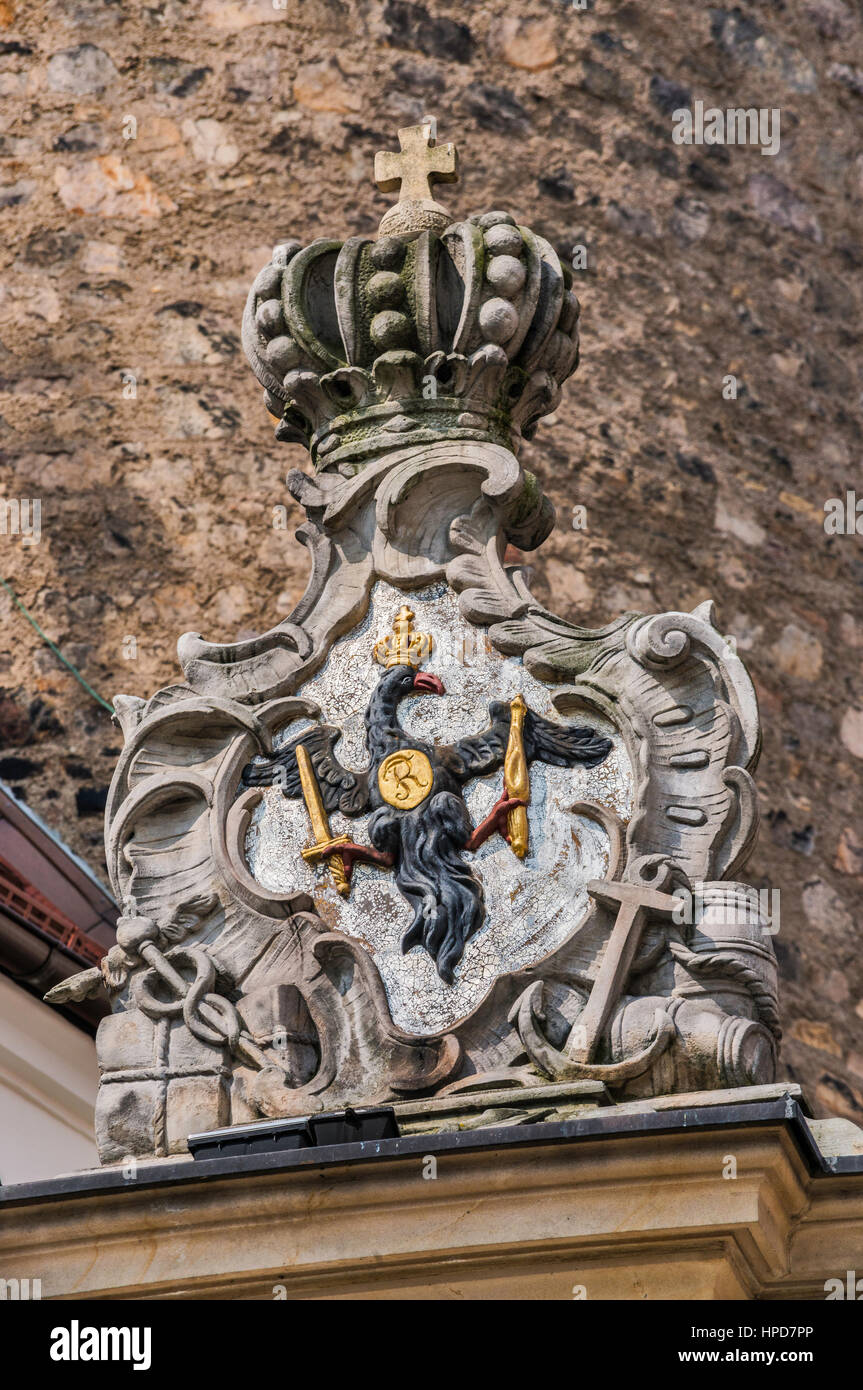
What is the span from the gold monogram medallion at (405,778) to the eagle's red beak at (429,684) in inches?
6.6

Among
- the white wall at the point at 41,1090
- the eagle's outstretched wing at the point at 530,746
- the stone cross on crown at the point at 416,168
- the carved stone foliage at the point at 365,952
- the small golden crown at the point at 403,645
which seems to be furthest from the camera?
the white wall at the point at 41,1090

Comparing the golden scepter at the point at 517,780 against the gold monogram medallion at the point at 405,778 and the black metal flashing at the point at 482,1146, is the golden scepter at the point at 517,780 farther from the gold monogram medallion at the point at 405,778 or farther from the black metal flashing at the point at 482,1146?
the black metal flashing at the point at 482,1146

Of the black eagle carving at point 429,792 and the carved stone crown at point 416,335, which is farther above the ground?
the carved stone crown at point 416,335

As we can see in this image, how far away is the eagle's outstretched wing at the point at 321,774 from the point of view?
5840 millimetres

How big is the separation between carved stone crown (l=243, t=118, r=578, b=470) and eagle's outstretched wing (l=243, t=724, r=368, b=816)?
2.37 ft

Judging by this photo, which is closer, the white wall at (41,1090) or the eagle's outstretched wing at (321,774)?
the eagle's outstretched wing at (321,774)

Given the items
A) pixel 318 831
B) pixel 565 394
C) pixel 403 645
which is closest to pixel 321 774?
pixel 318 831

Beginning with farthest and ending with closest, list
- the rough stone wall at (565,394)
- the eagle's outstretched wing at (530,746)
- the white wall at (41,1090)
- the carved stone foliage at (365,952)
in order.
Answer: the rough stone wall at (565,394)
the white wall at (41,1090)
the eagle's outstretched wing at (530,746)
the carved stone foliage at (365,952)

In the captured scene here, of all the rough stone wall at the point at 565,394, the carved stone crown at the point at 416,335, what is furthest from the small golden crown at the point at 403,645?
the rough stone wall at the point at 565,394

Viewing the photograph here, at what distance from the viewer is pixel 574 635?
231 inches

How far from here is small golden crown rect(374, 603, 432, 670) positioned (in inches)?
236

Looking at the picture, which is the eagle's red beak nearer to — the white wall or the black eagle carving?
the black eagle carving
